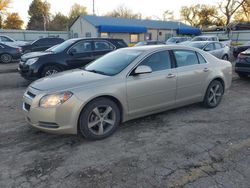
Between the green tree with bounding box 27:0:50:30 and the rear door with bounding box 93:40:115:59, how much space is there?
59.3m

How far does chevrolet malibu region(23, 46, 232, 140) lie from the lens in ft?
12.1

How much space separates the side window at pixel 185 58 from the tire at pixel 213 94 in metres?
0.76

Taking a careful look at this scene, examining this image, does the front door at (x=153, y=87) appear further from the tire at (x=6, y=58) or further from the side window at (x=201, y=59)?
the tire at (x=6, y=58)

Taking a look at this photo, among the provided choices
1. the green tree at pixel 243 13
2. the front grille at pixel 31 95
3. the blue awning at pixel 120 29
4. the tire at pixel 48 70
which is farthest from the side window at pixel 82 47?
the green tree at pixel 243 13

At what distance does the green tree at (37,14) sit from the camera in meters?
63.2

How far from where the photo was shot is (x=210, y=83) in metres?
5.50

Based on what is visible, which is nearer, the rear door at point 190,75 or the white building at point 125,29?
the rear door at point 190,75

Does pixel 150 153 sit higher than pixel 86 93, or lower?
lower

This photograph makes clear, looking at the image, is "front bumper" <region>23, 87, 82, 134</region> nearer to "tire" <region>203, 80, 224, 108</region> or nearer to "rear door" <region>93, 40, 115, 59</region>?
"tire" <region>203, 80, 224, 108</region>

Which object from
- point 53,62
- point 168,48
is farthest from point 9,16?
point 168,48

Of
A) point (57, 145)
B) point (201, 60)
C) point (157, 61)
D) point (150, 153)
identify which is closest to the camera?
point (150, 153)

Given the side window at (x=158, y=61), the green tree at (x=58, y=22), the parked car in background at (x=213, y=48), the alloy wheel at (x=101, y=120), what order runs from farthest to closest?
1. the green tree at (x=58, y=22)
2. the parked car in background at (x=213, y=48)
3. the side window at (x=158, y=61)
4. the alloy wheel at (x=101, y=120)

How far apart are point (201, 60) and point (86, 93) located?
2.93m

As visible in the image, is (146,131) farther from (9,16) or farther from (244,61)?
(9,16)
